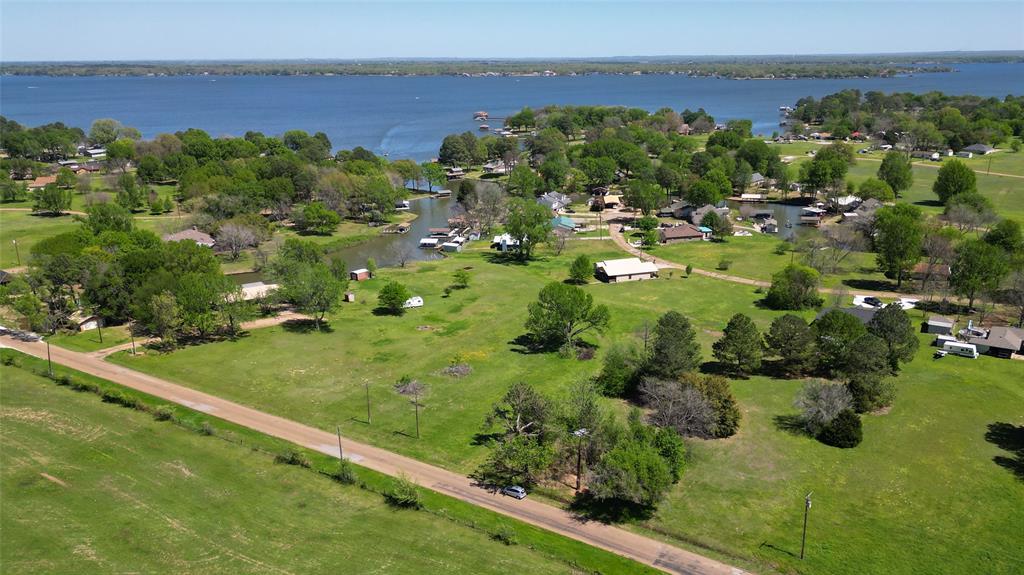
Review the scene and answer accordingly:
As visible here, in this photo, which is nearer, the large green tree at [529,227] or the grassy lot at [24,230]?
the grassy lot at [24,230]

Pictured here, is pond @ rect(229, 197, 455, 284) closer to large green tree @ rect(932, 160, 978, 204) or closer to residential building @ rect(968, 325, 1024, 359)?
residential building @ rect(968, 325, 1024, 359)

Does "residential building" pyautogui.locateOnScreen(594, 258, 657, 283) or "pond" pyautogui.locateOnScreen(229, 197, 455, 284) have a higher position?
"residential building" pyautogui.locateOnScreen(594, 258, 657, 283)

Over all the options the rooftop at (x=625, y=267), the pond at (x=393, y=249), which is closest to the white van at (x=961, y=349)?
the rooftop at (x=625, y=267)

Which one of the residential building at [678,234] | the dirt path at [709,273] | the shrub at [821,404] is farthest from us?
the residential building at [678,234]

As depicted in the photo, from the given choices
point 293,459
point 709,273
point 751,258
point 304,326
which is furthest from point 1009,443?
point 304,326

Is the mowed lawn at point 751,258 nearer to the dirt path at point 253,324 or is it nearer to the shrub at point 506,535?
the dirt path at point 253,324

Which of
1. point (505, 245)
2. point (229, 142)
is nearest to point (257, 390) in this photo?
point (505, 245)

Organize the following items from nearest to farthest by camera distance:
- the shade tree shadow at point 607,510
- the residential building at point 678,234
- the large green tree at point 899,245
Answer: the shade tree shadow at point 607,510
the large green tree at point 899,245
the residential building at point 678,234

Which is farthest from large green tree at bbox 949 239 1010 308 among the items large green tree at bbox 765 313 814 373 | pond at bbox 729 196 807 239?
pond at bbox 729 196 807 239
